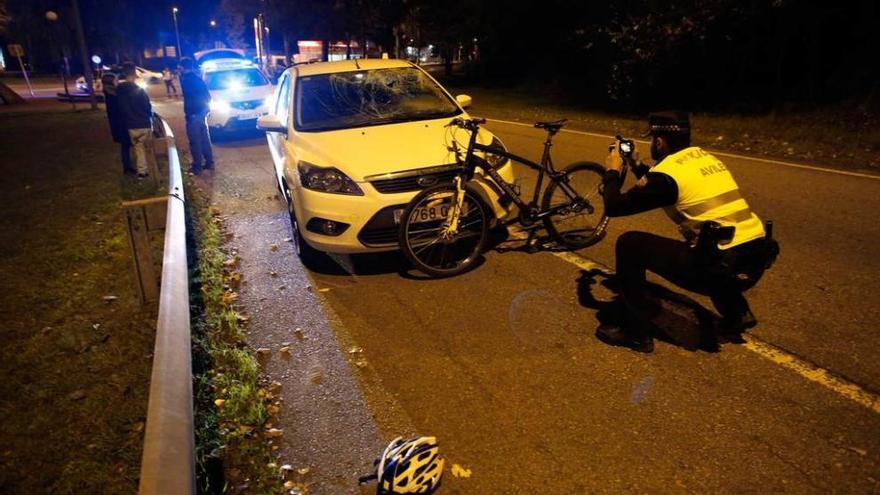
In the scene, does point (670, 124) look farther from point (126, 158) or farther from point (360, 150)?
point (126, 158)

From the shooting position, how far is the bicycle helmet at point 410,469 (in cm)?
252

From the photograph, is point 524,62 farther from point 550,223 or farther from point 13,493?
point 13,493

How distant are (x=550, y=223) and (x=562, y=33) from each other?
25455mm

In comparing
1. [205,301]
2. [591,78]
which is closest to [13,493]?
[205,301]

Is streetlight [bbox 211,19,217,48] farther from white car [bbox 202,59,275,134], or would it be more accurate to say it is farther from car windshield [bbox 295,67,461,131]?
car windshield [bbox 295,67,461,131]

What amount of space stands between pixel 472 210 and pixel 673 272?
77.5 inches

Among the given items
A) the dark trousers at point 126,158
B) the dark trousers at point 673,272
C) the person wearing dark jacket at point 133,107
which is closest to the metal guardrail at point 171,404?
the dark trousers at point 673,272

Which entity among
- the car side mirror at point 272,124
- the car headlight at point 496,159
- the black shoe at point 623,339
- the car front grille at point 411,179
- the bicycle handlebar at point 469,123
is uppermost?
the bicycle handlebar at point 469,123

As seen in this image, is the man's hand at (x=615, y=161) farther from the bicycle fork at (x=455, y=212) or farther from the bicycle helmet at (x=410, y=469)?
the bicycle helmet at (x=410, y=469)

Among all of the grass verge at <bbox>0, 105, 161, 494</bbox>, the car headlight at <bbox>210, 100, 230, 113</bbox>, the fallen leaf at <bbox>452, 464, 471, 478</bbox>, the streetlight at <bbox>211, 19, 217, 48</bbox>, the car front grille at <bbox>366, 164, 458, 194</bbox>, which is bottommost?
the grass verge at <bbox>0, 105, 161, 494</bbox>

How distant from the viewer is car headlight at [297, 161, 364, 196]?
4910 mm

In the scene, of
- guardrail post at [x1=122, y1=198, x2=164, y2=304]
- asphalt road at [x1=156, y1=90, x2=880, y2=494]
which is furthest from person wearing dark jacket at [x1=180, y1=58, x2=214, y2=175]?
guardrail post at [x1=122, y1=198, x2=164, y2=304]

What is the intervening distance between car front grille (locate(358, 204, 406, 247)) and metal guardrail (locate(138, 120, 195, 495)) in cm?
173

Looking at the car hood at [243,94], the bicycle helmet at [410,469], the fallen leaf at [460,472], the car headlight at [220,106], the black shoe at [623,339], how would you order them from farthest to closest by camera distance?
the car hood at [243,94], the car headlight at [220,106], the black shoe at [623,339], the fallen leaf at [460,472], the bicycle helmet at [410,469]
